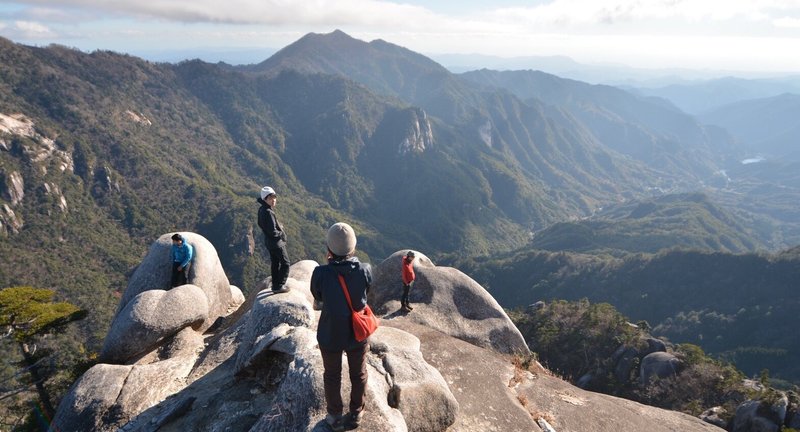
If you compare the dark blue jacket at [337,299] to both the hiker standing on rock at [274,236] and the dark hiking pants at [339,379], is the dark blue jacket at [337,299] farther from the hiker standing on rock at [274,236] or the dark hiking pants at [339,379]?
the hiker standing on rock at [274,236]

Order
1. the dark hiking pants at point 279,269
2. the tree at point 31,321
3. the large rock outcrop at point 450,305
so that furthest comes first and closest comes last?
the tree at point 31,321 → the large rock outcrop at point 450,305 → the dark hiking pants at point 279,269

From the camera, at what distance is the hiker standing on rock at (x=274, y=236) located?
12932 millimetres

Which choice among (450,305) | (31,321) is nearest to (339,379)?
(450,305)

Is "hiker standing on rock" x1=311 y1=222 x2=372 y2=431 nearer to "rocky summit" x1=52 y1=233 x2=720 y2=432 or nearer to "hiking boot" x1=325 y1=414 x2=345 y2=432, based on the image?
"hiking boot" x1=325 y1=414 x2=345 y2=432

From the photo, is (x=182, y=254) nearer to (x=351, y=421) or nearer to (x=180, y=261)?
(x=180, y=261)

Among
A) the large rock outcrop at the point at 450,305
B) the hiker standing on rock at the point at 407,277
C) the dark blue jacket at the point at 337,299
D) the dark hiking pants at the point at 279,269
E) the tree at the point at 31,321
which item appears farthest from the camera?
the tree at the point at 31,321

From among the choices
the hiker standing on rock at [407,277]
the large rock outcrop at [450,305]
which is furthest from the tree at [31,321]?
the hiker standing on rock at [407,277]

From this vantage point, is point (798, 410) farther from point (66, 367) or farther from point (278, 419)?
point (66, 367)

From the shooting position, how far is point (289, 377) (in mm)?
8102

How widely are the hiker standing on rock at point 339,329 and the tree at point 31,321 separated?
2283 centimetres

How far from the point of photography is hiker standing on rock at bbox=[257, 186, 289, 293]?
1293cm

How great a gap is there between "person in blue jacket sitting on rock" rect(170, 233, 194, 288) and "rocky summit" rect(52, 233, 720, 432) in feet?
1.90

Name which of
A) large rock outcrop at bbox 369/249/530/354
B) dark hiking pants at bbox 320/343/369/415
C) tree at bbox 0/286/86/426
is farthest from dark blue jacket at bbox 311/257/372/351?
tree at bbox 0/286/86/426

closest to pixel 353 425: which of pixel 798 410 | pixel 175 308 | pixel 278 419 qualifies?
pixel 278 419
